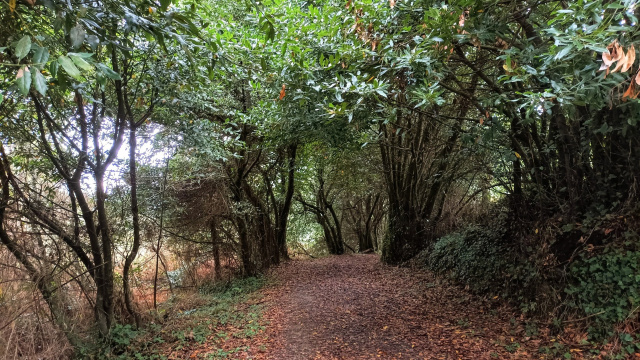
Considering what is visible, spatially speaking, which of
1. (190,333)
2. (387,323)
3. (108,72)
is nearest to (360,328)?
(387,323)

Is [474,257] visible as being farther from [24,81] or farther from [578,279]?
[24,81]

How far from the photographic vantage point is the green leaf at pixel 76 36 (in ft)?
5.74

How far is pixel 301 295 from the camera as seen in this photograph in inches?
329

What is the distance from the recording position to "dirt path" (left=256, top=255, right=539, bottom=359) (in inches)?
184

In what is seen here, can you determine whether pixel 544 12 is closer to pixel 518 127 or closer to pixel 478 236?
pixel 518 127

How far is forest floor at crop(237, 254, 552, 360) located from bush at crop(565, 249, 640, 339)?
770 millimetres

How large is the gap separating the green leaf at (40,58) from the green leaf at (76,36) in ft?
0.81

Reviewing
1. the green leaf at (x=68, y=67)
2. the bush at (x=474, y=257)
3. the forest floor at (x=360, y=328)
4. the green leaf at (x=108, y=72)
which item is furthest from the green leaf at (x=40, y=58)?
the bush at (x=474, y=257)

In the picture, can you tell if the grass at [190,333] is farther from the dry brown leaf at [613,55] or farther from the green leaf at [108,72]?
the dry brown leaf at [613,55]

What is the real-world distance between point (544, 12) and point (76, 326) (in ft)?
28.1

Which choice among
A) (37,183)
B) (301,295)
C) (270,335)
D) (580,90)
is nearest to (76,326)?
(37,183)

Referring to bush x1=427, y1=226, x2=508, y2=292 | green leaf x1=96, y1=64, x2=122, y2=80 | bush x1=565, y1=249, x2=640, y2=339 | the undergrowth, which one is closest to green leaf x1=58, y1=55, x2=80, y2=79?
green leaf x1=96, y1=64, x2=122, y2=80

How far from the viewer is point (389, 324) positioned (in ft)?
18.8

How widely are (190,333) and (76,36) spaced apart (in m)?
5.20
